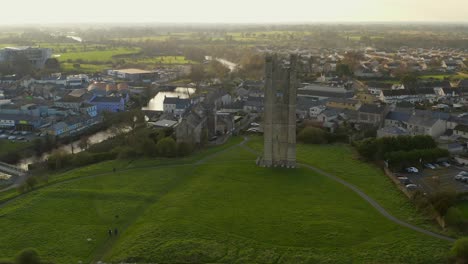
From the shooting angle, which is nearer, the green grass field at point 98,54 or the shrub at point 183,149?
the shrub at point 183,149

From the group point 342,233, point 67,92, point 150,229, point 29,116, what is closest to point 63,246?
point 150,229

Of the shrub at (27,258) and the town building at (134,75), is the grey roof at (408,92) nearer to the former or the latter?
the town building at (134,75)

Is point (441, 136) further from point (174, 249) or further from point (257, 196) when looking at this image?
point (174, 249)

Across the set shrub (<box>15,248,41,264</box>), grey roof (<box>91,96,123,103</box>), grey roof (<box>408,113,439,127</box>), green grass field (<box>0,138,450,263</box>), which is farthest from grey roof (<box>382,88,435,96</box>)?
shrub (<box>15,248,41,264</box>)

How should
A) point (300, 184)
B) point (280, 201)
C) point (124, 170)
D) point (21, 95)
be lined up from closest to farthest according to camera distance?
point (280, 201) → point (300, 184) → point (124, 170) → point (21, 95)

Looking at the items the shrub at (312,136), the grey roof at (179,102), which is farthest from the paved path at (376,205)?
the grey roof at (179,102)

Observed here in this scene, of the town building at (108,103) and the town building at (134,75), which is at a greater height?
the town building at (134,75)
